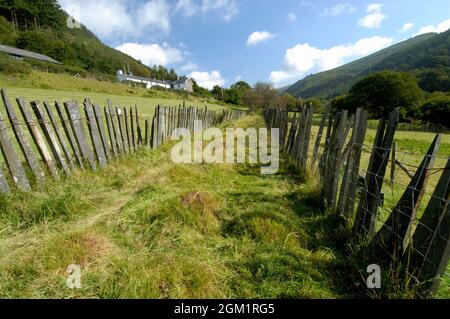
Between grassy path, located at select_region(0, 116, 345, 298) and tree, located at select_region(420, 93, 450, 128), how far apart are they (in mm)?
55480

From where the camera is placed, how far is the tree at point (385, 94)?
59.1m

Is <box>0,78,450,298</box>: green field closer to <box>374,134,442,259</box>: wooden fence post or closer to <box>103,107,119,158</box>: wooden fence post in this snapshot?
<box>374,134,442,259</box>: wooden fence post

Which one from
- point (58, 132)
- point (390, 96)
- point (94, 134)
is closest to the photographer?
point (58, 132)

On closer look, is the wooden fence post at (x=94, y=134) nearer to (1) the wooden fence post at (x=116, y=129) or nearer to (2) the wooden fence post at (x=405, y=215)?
(1) the wooden fence post at (x=116, y=129)

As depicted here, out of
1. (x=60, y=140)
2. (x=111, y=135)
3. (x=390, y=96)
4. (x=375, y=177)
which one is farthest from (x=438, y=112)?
(x=60, y=140)

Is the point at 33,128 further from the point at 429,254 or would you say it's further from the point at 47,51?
the point at 47,51

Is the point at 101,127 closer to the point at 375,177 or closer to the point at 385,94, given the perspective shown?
the point at 375,177

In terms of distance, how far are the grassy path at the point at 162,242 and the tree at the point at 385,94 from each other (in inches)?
2582

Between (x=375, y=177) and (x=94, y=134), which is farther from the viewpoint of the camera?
(x=94, y=134)

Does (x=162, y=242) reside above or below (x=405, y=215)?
below

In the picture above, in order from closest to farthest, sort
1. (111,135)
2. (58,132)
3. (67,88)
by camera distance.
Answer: (58,132), (111,135), (67,88)

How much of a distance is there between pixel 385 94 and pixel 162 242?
74.3 m

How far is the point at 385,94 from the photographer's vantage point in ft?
204
